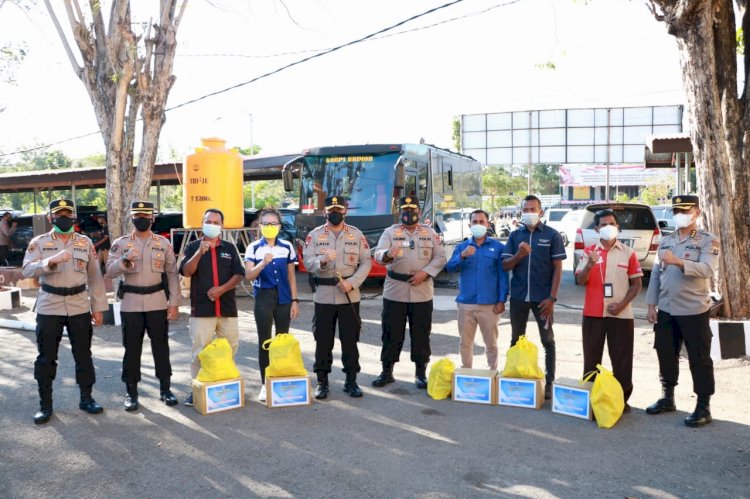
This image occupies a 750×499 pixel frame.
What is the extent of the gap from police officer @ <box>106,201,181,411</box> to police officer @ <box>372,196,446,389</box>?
2028 mm

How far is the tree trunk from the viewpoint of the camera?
785 cm

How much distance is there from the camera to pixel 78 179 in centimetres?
2319

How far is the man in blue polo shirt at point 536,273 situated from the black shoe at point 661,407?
2.94 feet

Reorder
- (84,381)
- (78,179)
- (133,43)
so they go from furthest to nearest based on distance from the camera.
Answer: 1. (78,179)
2. (133,43)
3. (84,381)

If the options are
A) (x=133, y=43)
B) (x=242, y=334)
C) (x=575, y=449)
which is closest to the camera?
(x=575, y=449)

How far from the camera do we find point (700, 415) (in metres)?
5.37

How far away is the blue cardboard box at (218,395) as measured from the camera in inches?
227

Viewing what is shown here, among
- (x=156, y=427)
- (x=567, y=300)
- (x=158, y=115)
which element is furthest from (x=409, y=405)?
(x=158, y=115)

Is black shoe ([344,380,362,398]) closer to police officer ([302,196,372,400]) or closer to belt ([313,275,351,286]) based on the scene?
police officer ([302,196,372,400])

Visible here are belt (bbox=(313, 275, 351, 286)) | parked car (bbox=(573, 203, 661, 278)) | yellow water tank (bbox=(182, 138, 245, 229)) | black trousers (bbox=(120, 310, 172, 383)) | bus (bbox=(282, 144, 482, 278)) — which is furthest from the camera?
parked car (bbox=(573, 203, 661, 278))

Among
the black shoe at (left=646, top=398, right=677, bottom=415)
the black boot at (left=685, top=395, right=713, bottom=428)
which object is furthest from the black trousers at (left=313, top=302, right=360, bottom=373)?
the black boot at (left=685, top=395, right=713, bottom=428)

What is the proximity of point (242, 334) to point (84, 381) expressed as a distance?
370cm

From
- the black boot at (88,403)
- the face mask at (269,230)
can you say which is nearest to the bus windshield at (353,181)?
the face mask at (269,230)

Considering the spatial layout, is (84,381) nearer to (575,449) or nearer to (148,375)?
(148,375)
